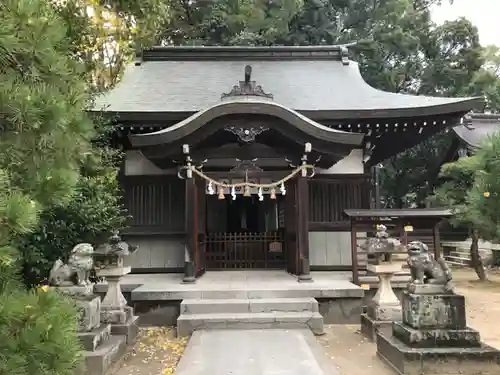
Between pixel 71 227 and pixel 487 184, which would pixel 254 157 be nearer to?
pixel 71 227

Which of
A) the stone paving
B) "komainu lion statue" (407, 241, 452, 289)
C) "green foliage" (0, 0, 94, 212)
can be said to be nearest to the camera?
"green foliage" (0, 0, 94, 212)

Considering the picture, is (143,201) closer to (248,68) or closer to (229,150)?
(229,150)

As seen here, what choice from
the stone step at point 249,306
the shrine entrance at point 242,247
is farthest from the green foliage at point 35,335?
the shrine entrance at point 242,247

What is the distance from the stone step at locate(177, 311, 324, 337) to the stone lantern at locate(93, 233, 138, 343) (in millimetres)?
733

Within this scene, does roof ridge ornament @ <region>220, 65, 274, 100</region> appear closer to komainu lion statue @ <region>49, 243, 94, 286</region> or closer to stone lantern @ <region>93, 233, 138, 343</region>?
stone lantern @ <region>93, 233, 138, 343</region>

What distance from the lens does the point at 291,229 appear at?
821cm

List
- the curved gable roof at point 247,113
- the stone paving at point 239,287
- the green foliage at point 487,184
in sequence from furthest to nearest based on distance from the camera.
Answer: the curved gable roof at point 247,113 → the stone paving at point 239,287 → the green foliage at point 487,184

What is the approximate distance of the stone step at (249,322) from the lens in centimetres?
583

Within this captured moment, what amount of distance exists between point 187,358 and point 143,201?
472cm

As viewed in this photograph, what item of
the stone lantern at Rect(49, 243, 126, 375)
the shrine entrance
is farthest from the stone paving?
the stone lantern at Rect(49, 243, 126, 375)

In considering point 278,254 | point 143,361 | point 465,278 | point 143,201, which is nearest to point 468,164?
point 143,361

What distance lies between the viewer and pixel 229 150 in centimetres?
804

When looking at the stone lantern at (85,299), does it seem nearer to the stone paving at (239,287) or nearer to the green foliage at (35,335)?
the stone paving at (239,287)

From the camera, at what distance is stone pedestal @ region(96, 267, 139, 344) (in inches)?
217
